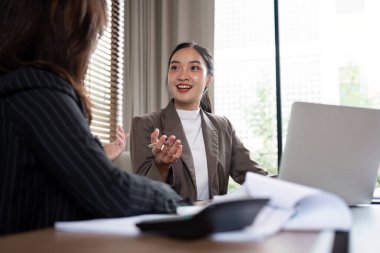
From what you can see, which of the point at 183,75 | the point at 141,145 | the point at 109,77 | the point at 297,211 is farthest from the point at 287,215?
the point at 109,77

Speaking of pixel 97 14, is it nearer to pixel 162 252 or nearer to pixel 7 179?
pixel 7 179

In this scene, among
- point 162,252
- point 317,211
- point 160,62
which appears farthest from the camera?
point 160,62

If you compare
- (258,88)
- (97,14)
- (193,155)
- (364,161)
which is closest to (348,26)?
(258,88)

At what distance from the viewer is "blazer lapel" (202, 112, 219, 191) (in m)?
2.03

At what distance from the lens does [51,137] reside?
27.0 inches

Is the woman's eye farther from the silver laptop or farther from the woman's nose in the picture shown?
the silver laptop

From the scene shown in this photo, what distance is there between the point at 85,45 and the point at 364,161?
759 millimetres

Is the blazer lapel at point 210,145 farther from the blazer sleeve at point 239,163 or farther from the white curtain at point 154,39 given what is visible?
the white curtain at point 154,39

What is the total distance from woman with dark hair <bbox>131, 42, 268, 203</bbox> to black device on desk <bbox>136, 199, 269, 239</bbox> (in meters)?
1.19

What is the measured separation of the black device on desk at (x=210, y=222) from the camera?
50 centimetres

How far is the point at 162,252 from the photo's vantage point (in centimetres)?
45

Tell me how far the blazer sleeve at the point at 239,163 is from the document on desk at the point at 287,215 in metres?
1.43

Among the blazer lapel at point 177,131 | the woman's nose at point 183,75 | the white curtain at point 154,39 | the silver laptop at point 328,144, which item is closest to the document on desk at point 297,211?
the silver laptop at point 328,144

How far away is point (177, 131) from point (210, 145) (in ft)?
0.59
